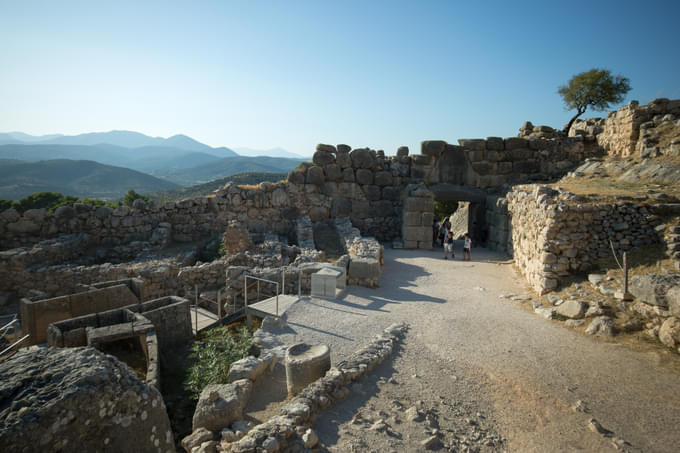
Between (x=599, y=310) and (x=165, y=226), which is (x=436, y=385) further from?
(x=165, y=226)

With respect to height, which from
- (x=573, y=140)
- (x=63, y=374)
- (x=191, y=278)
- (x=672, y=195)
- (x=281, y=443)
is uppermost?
(x=573, y=140)

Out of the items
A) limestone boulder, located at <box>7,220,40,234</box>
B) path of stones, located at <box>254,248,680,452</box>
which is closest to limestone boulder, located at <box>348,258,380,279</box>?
path of stones, located at <box>254,248,680,452</box>

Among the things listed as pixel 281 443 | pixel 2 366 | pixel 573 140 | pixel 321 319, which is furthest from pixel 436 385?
pixel 573 140

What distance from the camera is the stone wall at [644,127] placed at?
1222cm

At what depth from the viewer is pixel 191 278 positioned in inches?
430

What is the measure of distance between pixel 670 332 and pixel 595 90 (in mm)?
20770

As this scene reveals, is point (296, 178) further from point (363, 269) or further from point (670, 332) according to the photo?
point (670, 332)

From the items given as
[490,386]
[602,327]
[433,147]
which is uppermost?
[433,147]

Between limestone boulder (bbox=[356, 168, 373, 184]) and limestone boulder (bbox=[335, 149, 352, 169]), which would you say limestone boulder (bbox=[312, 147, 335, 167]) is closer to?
limestone boulder (bbox=[335, 149, 352, 169])

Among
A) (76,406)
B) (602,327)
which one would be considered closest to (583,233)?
(602,327)

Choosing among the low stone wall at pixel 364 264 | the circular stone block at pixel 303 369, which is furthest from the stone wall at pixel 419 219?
→ the circular stone block at pixel 303 369

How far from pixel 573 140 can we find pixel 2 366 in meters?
19.5

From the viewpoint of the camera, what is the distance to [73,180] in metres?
79.5

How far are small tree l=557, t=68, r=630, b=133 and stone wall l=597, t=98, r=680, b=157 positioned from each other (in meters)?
7.18
